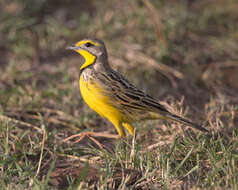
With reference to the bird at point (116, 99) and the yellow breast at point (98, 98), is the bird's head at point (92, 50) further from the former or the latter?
the yellow breast at point (98, 98)

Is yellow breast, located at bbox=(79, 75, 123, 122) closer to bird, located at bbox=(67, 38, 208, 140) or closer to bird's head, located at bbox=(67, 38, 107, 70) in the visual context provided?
bird, located at bbox=(67, 38, 208, 140)

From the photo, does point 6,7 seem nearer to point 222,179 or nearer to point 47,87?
point 47,87

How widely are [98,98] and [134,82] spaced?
215cm

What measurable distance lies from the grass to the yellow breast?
43 cm

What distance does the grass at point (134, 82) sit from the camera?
3.45 meters

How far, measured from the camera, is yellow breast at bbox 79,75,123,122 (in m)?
4.05

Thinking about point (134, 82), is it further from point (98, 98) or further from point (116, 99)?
point (98, 98)

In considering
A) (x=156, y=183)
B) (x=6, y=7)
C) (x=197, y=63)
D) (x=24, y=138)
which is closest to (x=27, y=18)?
(x=6, y=7)

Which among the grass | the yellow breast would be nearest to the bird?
the yellow breast

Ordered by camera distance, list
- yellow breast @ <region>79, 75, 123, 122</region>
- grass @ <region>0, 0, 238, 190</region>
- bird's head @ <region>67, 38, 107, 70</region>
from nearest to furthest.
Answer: grass @ <region>0, 0, 238, 190</region> < yellow breast @ <region>79, 75, 123, 122</region> < bird's head @ <region>67, 38, 107, 70</region>

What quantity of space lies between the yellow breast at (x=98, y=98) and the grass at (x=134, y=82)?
428mm

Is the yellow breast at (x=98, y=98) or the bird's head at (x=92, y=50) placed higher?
the bird's head at (x=92, y=50)

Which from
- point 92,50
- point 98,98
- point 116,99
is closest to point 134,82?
point 92,50

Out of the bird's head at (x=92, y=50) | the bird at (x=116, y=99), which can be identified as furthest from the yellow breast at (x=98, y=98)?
the bird's head at (x=92, y=50)
